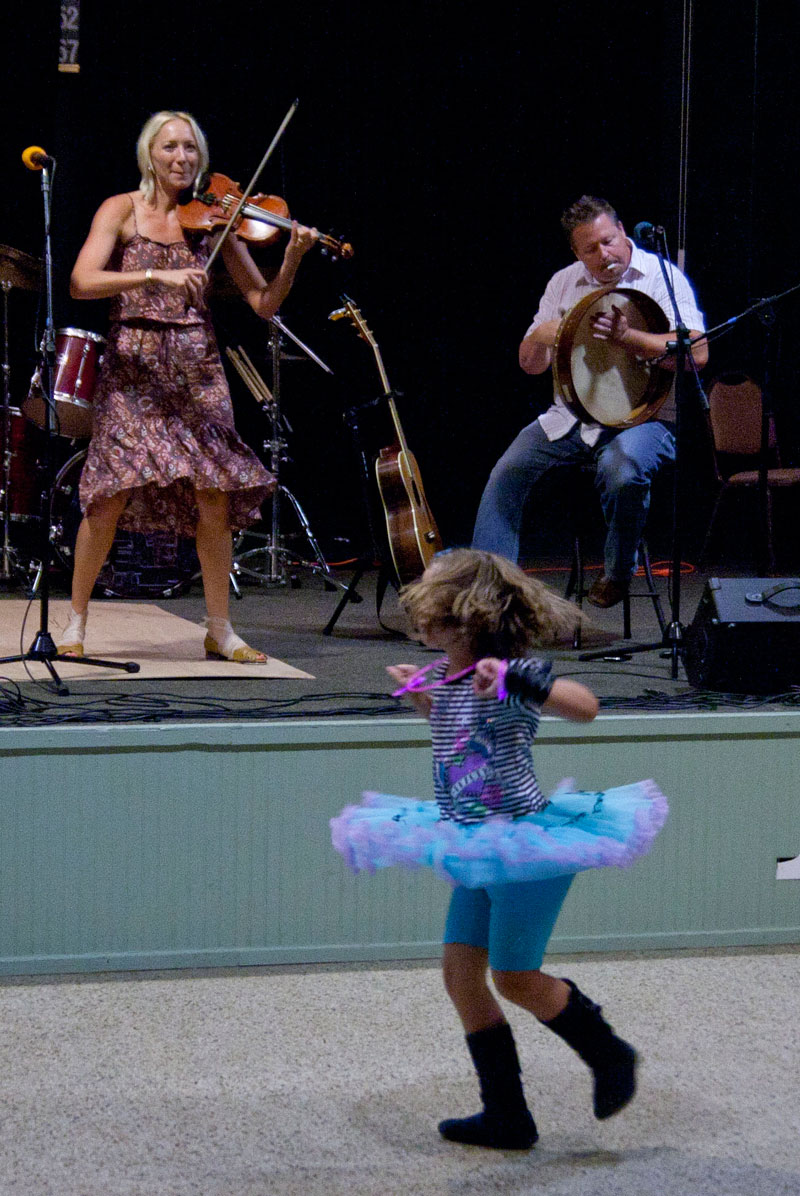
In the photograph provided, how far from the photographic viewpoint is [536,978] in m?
1.80

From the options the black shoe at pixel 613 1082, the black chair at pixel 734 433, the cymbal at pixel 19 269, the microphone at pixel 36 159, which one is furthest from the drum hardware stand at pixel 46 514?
the black chair at pixel 734 433

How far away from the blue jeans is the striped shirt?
7.16 feet

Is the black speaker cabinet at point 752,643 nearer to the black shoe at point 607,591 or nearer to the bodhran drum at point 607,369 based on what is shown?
the black shoe at point 607,591

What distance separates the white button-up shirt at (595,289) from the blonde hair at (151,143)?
115 cm

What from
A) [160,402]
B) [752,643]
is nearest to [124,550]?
[160,402]

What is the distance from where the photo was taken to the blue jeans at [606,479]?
3932 mm

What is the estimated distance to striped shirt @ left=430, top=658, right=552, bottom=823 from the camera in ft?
5.80

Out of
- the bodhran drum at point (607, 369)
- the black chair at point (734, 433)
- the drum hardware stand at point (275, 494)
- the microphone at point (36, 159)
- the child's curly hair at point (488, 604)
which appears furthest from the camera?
the black chair at point (734, 433)

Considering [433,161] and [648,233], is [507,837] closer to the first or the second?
[648,233]

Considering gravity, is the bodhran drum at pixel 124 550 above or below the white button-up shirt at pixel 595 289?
below

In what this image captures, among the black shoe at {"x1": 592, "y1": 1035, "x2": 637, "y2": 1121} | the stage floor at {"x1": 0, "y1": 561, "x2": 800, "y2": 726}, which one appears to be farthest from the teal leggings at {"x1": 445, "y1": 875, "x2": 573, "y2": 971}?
the stage floor at {"x1": 0, "y1": 561, "x2": 800, "y2": 726}

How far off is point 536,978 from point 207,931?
1010 mm

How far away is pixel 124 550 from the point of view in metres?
5.93

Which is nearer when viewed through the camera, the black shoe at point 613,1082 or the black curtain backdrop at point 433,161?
the black shoe at point 613,1082
